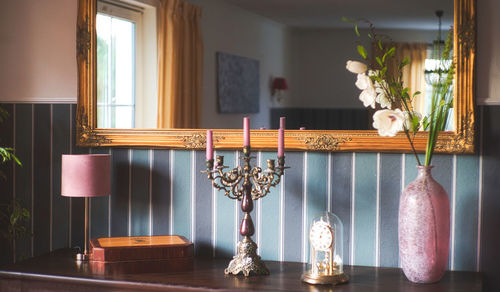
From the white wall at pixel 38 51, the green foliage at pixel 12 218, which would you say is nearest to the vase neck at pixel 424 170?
the white wall at pixel 38 51

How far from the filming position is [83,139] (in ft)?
9.36

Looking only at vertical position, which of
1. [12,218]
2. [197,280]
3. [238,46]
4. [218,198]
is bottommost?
[197,280]

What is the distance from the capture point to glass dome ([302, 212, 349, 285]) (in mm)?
2262

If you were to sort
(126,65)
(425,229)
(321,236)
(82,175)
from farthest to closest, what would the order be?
(126,65)
(82,175)
(321,236)
(425,229)

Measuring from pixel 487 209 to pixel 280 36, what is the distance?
1.05m

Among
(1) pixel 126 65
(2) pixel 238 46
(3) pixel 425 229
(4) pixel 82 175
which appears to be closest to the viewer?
(3) pixel 425 229

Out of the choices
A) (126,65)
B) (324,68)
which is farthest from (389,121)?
(126,65)

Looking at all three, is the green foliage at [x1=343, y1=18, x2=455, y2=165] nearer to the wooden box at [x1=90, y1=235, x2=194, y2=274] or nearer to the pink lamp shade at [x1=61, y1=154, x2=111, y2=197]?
the wooden box at [x1=90, y1=235, x2=194, y2=274]

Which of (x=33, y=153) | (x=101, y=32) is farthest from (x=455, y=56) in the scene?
(x=33, y=153)

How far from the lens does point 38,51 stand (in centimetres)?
292

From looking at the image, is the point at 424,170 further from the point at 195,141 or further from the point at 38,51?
the point at 38,51

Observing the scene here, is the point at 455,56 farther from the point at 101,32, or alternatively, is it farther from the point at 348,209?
the point at 101,32

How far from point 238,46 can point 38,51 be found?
942 millimetres

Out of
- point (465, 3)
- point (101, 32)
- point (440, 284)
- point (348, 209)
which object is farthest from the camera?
point (101, 32)
